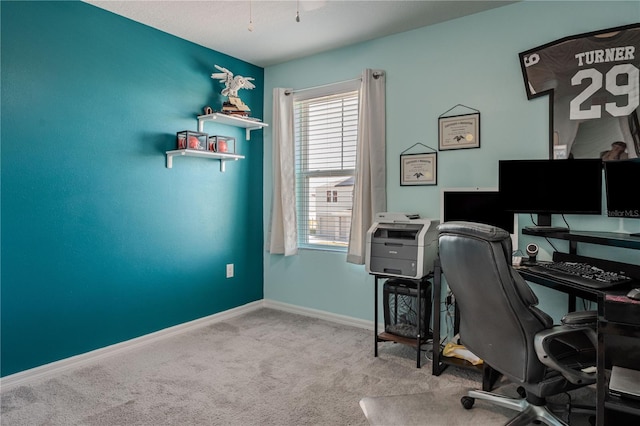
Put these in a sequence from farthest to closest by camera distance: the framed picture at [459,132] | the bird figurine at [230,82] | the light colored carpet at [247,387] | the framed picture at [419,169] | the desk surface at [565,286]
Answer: the bird figurine at [230,82] < the framed picture at [419,169] < the framed picture at [459,132] < the light colored carpet at [247,387] < the desk surface at [565,286]

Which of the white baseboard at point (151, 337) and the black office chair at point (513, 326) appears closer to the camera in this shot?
the black office chair at point (513, 326)

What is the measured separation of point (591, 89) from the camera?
244 cm

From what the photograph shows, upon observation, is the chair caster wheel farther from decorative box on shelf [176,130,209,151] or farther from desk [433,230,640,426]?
decorative box on shelf [176,130,209,151]

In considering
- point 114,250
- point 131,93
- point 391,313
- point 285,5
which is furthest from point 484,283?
point 131,93

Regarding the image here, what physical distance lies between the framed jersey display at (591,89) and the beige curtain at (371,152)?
111cm

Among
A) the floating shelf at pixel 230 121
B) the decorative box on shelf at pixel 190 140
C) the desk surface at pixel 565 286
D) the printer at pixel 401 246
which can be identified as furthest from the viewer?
the floating shelf at pixel 230 121

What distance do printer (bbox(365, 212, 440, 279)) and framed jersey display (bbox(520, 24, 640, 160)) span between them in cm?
98

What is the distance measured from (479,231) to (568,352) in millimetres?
681

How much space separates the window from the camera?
11.9ft

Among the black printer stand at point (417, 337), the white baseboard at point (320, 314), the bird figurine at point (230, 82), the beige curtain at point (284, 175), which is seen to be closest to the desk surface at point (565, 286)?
the black printer stand at point (417, 337)

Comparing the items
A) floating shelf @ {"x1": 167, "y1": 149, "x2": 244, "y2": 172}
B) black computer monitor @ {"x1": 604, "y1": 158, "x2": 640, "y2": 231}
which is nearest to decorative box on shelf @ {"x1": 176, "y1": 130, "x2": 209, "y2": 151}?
floating shelf @ {"x1": 167, "y1": 149, "x2": 244, "y2": 172}

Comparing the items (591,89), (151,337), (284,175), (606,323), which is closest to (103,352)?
(151,337)

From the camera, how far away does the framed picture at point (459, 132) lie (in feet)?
9.52

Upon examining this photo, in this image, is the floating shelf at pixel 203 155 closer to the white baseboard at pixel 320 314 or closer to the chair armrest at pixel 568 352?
the white baseboard at pixel 320 314
